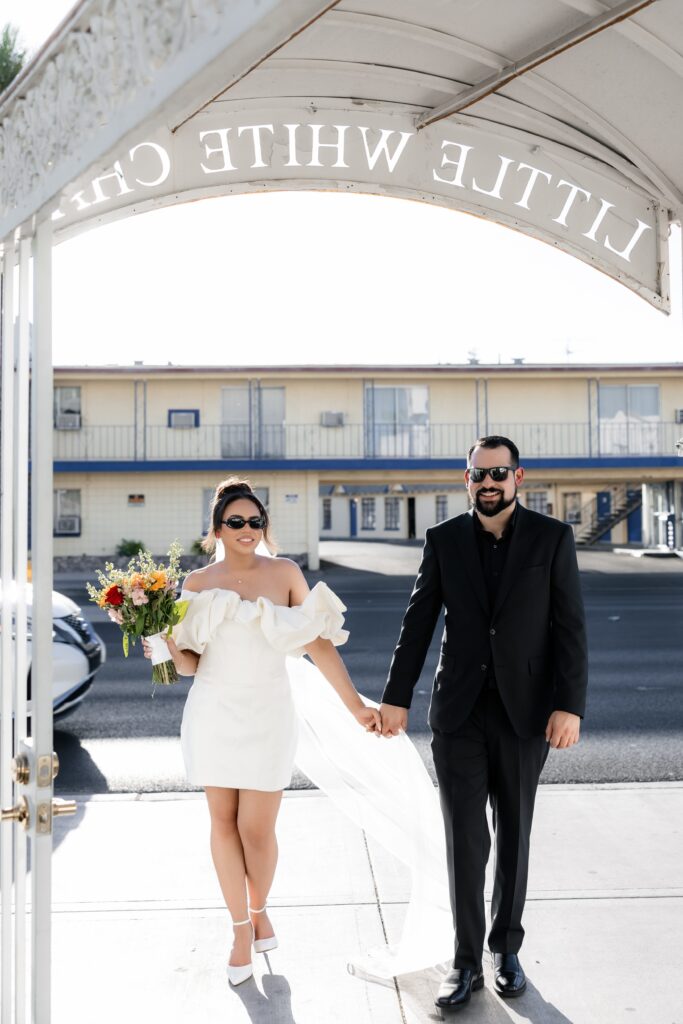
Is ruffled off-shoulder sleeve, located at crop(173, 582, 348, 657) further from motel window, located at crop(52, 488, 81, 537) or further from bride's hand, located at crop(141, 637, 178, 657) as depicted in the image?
motel window, located at crop(52, 488, 81, 537)

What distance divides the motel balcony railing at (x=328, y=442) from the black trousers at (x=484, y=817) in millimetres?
26182

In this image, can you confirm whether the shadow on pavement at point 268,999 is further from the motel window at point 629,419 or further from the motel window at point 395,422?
the motel window at point 629,419

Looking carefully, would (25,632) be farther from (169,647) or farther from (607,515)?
(607,515)

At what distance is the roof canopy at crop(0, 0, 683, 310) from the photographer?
12.0ft

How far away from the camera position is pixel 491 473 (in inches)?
154

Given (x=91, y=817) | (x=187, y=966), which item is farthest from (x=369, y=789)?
(x=91, y=817)

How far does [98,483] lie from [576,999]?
1099 inches

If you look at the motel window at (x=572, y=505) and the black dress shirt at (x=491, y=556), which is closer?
the black dress shirt at (x=491, y=556)

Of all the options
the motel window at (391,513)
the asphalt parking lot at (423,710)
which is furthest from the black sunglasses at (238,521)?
the motel window at (391,513)

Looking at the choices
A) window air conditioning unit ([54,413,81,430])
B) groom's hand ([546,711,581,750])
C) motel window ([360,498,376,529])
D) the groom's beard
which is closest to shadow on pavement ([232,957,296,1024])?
groom's hand ([546,711,581,750])

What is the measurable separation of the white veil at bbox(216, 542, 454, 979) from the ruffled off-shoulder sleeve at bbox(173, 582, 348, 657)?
23.1 inches

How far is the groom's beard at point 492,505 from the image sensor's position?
12.9 ft

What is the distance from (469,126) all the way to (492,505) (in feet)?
5.60

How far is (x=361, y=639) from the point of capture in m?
14.6
